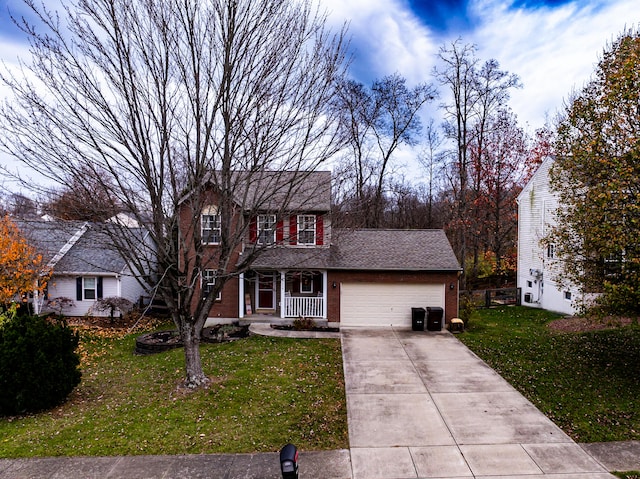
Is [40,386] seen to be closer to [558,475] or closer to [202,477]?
[202,477]

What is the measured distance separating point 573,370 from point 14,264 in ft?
63.3

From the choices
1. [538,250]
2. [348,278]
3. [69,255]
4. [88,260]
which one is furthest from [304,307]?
[538,250]

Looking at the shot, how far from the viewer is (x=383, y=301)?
1634 cm

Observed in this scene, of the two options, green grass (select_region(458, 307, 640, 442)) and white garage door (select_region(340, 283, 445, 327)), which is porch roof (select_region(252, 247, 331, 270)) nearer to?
white garage door (select_region(340, 283, 445, 327))

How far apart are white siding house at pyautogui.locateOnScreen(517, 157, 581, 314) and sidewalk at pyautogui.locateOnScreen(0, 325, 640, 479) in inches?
459

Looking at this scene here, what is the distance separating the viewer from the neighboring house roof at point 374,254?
633 inches

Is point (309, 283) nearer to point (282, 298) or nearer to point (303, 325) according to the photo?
point (282, 298)

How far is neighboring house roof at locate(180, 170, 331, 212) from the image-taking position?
29.6ft

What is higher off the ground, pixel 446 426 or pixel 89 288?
pixel 89 288

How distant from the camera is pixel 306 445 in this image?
6.86m

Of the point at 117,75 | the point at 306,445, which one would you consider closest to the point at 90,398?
the point at 306,445

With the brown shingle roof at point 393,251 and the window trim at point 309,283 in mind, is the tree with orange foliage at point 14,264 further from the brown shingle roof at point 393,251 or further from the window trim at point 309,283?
the brown shingle roof at point 393,251

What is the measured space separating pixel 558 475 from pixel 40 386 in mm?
9627

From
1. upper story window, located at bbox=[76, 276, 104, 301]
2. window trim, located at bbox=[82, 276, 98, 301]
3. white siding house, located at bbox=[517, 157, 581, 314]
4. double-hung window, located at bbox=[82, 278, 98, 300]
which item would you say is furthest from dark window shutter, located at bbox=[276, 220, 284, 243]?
white siding house, located at bbox=[517, 157, 581, 314]
